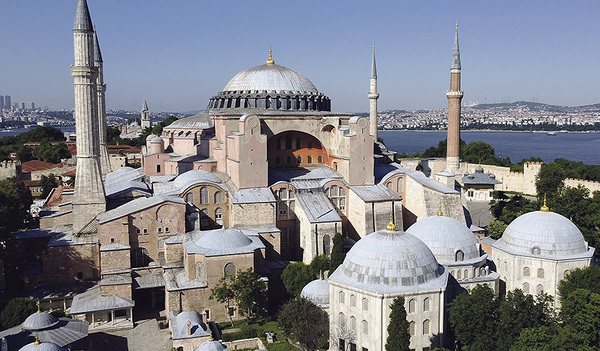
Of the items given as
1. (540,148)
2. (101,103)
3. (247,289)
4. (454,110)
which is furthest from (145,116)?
(540,148)

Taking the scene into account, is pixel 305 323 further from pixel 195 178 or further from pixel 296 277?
pixel 195 178

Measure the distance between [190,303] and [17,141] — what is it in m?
56.4

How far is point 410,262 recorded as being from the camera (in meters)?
14.6

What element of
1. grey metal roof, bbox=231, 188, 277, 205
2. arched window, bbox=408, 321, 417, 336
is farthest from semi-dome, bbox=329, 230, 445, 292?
grey metal roof, bbox=231, 188, 277, 205

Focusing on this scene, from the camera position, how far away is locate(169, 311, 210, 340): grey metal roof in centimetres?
1555

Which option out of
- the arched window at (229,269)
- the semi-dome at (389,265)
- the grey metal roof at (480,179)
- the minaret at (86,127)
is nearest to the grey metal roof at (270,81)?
the minaret at (86,127)

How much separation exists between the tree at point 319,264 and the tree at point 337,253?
0.26 metres

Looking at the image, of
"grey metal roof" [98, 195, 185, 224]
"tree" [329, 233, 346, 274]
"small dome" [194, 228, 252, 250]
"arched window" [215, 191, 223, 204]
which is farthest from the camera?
"arched window" [215, 191, 223, 204]

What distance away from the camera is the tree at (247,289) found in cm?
1717

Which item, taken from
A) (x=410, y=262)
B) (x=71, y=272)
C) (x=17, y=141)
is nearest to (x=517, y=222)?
(x=410, y=262)

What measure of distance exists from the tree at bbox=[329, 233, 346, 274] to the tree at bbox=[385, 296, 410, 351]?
545 centimetres

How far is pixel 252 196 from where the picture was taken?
21.2m

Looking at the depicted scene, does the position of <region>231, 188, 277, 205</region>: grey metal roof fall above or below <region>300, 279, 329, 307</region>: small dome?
above

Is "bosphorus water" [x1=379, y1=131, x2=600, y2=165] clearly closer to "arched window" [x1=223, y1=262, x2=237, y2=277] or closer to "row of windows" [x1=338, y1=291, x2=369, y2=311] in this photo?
"arched window" [x1=223, y1=262, x2=237, y2=277]
